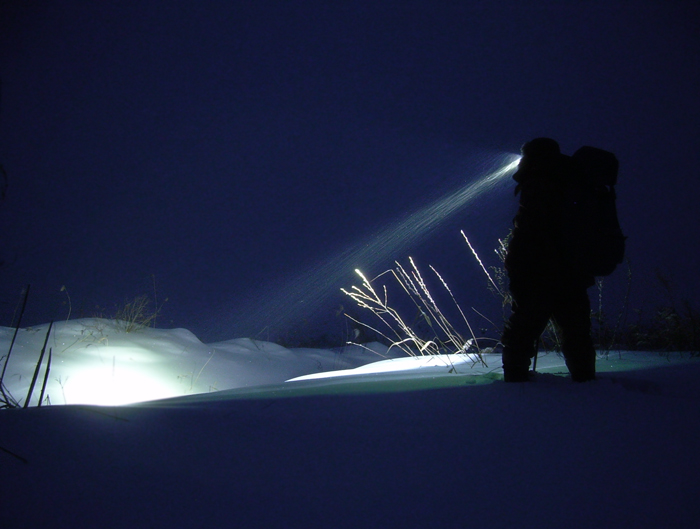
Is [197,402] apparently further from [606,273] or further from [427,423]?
[606,273]

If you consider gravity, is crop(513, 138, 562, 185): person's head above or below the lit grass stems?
above

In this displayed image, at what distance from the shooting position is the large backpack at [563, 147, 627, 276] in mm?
1679

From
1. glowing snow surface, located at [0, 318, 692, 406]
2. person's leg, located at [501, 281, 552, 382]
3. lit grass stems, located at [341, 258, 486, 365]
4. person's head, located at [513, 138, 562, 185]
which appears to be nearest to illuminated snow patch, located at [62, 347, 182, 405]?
glowing snow surface, located at [0, 318, 692, 406]

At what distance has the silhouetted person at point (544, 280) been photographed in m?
1.79

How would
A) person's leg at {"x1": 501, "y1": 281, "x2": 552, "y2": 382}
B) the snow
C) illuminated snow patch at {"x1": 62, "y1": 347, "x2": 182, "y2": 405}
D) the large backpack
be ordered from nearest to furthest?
the snow → the large backpack → person's leg at {"x1": 501, "y1": 281, "x2": 552, "y2": 382} → illuminated snow patch at {"x1": 62, "y1": 347, "x2": 182, "y2": 405}

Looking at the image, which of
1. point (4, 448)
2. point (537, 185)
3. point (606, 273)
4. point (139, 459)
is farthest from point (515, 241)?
point (4, 448)

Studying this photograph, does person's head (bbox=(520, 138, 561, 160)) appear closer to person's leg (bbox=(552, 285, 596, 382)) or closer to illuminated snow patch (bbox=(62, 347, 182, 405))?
person's leg (bbox=(552, 285, 596, 382))

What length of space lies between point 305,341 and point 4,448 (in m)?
7.49

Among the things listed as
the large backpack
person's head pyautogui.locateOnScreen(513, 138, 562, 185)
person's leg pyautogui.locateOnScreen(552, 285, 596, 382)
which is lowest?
person's leg pyautogui.locateOnScreen(552, 285, 596, 382)

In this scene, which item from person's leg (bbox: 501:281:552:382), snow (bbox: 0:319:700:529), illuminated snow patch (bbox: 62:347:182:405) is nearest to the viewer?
snow (bbox: 0:319:700:529)

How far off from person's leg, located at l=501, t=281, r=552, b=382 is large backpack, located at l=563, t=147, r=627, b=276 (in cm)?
22

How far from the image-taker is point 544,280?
179 centimetres

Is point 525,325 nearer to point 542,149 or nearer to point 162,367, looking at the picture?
point 542,149

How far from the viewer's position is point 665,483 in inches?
40.0
